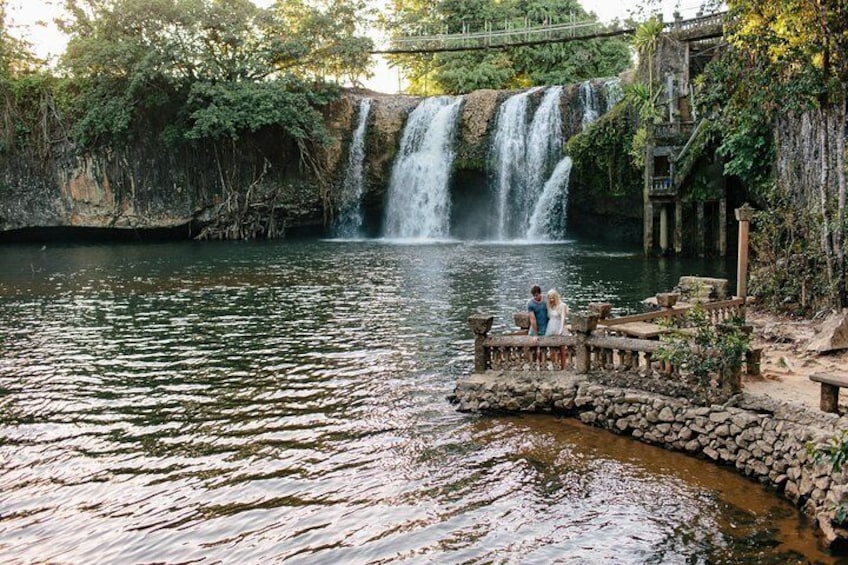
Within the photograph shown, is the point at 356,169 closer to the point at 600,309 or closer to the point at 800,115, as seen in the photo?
the point at 800,115

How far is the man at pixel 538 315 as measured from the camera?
13195mm

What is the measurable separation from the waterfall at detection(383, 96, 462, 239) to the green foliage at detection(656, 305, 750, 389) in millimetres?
30305

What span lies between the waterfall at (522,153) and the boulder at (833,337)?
84.6ft

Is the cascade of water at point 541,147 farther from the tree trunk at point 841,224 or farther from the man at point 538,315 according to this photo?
the man at point 538,315

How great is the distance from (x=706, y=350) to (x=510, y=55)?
41465 mm

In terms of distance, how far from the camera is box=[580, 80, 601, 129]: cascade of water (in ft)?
125

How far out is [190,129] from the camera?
41.9 m

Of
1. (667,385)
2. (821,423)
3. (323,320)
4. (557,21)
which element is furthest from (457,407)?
(557,21)

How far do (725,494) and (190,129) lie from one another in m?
37.6

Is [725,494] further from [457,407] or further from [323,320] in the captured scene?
[323,320]

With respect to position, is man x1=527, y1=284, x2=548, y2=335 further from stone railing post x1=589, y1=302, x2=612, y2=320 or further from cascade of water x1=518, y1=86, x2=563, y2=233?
cascade of water x1=518, y1=86, x2=563, y2=233

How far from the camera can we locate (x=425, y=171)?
136 feet

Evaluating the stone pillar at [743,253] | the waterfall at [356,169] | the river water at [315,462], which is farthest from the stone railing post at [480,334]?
the waterfall at [356,169]

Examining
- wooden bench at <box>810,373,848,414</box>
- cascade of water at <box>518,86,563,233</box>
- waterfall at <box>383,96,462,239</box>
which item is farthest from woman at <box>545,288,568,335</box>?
waterfall at <box>383,96,462,239</box>
